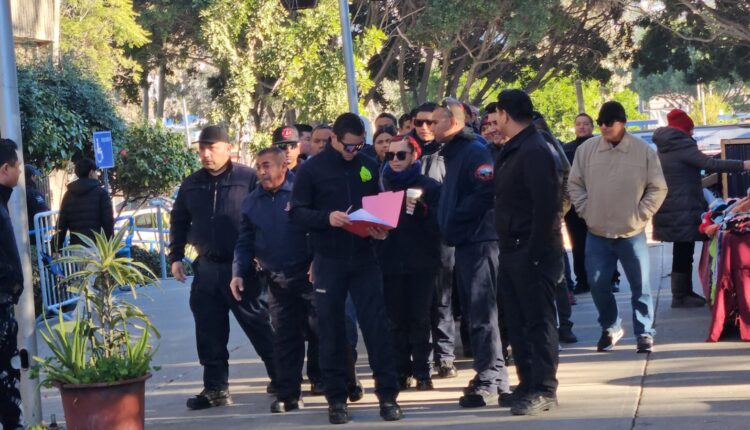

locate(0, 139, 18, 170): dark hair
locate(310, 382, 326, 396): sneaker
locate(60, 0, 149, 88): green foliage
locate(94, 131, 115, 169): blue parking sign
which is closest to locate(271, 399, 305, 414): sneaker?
locate(310, 382, 326, 396): sneaker

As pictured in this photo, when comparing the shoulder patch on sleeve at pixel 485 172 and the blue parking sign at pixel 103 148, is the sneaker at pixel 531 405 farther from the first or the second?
the blue parking sign at pixel 103 148

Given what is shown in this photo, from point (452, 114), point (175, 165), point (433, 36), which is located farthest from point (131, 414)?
point (433, 36)

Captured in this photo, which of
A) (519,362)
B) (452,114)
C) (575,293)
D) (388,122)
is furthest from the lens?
(575,293)

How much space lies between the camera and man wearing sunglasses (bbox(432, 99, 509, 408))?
7871 millimetres

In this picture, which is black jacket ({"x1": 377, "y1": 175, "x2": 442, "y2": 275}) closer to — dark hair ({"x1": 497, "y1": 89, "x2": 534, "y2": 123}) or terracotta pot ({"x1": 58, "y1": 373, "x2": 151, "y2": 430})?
dark hair ({"x1": 497, "y1": 89, "x2": 534, "y2": 123})

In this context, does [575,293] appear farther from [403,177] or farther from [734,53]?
[734,53]

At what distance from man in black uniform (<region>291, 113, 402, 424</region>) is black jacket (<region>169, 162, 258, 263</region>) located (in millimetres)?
899

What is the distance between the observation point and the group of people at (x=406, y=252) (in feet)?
24.2

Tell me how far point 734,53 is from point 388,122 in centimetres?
2526

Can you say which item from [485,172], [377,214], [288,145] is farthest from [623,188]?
[288,145]

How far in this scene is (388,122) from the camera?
34.3 ft

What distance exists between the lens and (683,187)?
36.3 ft

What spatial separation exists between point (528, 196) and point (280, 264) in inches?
75.0

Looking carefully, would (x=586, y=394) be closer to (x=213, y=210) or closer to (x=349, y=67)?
(x=213, y=210)
